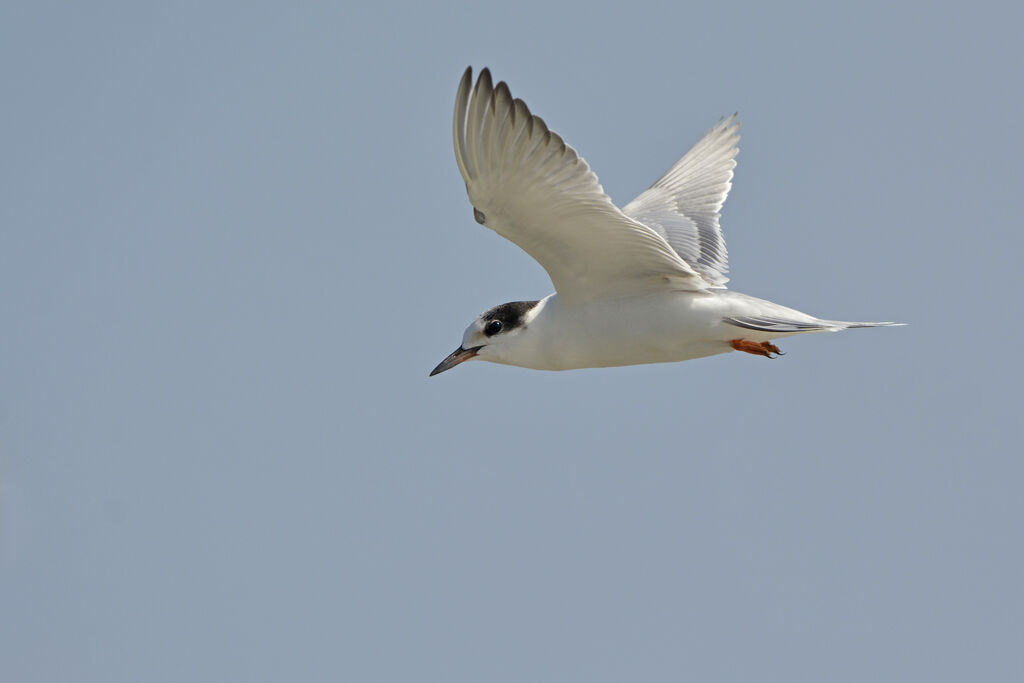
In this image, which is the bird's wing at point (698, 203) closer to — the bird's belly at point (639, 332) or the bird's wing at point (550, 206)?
the bird's belly at point (639, 332)

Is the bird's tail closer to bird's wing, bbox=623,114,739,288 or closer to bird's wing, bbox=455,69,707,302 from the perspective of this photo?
bird's wing, bbox=455,69,707,302

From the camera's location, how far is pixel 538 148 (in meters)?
7.38

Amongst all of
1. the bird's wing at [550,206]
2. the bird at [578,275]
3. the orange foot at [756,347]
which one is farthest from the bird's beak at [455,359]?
the orange foot at [756,347]

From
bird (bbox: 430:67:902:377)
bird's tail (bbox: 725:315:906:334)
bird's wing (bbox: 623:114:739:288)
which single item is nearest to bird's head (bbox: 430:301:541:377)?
bird (bbox: 430:67:902:377)

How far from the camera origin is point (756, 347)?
884 cm

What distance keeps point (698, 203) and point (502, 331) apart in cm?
298

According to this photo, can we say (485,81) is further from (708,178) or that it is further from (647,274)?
(708,178)

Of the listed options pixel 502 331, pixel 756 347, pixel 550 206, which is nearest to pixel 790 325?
pixel 756 347

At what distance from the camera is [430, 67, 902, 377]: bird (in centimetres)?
736

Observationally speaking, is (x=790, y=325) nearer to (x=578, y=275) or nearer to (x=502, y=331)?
(x=578, y=275)

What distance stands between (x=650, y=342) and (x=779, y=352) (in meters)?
1.02

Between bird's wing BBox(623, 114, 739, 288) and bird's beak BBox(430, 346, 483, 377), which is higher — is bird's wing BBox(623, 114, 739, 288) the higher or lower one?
the higher one

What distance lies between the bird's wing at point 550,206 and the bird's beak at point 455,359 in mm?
962

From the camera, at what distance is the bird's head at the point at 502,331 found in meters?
8.95
